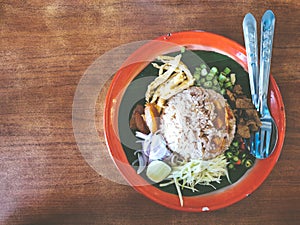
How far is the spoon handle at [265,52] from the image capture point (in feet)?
5.39

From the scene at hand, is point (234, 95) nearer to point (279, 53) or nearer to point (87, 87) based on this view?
point (279, 53)

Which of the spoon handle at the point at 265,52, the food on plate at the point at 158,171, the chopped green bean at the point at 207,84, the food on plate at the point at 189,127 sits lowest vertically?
the food on plate at the point at 158,171

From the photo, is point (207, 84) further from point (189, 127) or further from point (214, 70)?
point (189, 127)

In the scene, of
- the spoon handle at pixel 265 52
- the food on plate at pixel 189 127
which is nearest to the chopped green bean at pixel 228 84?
the food on plate at pixel 189 127

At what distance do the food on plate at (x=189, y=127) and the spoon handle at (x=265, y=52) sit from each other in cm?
6

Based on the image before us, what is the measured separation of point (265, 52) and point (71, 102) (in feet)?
2.46

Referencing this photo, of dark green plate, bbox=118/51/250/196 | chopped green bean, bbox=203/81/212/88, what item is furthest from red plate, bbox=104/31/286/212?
chopped green bean, bbox=203/81/212/88

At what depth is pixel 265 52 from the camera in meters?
1.66

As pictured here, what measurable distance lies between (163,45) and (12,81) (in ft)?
1.93

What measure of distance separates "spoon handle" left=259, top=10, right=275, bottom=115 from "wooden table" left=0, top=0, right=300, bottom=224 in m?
0.08

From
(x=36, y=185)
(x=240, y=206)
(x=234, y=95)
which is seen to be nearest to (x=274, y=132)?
(x=234, y=95)

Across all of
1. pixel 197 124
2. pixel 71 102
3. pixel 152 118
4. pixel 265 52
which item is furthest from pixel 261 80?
pixel 71 102

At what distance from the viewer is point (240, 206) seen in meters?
1.70

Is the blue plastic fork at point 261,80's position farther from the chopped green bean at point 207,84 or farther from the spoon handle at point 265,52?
the chopped green bean at point 207,84
